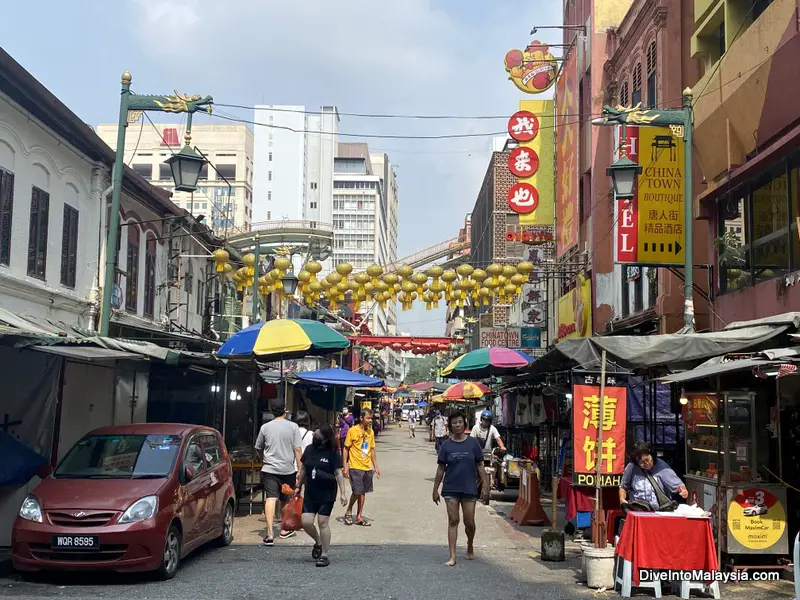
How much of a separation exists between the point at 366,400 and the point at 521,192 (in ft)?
67.4

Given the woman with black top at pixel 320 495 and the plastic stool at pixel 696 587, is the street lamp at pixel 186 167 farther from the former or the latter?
the plastic stool at pixel 696 587

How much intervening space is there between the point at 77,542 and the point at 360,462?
6.45 meters

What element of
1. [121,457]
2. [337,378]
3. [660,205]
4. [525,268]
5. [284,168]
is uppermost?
[284,168]

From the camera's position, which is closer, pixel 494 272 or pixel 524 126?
pixel 494 272

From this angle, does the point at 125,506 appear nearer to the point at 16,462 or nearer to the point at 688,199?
the point at 16,462

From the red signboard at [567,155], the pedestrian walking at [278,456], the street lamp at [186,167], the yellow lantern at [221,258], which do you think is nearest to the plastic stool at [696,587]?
the pedestrian walking at [278,456]

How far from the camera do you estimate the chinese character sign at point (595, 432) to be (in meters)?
10.7

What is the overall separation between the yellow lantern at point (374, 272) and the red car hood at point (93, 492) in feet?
36.9

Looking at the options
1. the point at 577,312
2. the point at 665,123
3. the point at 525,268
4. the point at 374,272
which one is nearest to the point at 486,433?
the point at 525,268

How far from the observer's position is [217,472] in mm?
11555

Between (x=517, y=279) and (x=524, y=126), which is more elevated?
(x=524, y=126)

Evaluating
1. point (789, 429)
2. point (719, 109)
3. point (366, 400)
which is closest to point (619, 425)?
point (789, 429)

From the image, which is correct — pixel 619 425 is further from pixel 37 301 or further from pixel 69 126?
pixel 69 126

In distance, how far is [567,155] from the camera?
29531 mm
